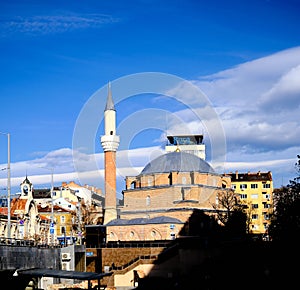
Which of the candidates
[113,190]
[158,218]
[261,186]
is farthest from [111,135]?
[261,186]

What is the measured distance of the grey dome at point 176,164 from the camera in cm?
8025

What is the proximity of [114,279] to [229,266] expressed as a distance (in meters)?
12.0

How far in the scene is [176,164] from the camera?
265 ft

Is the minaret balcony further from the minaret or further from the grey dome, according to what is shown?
the grey dome

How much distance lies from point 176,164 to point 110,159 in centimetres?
1009

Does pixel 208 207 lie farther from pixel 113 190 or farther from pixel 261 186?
pixel 261 186

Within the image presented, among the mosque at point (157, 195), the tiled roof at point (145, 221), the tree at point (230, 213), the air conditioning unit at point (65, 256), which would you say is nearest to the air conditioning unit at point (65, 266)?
the air conditioning unit at point (65, 256)

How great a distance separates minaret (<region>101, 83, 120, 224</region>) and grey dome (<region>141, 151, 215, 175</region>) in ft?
22.4

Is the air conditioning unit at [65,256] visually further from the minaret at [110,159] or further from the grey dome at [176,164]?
the grey dome at [176,164]

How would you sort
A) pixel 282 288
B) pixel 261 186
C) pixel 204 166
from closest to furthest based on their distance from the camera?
pixel 282 288
pixel 204 166
pixel 261 186

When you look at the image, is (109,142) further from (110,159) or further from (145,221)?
(145,221)

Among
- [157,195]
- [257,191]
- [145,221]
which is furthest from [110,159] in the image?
[257,191]

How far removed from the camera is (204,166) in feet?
271

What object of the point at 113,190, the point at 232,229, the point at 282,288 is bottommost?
the point at 282,288
